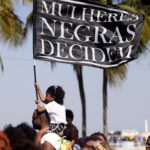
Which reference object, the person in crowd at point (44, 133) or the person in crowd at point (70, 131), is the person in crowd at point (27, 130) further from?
the person in crowd at point (70, 131)

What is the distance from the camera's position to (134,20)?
1081cm

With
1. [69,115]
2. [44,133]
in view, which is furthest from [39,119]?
[69,115]

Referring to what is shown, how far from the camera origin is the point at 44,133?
304 inches

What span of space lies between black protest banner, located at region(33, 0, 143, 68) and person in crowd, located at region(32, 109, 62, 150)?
1888 mm

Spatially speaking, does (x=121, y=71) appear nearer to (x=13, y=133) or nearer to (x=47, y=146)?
(x=47, y=146)

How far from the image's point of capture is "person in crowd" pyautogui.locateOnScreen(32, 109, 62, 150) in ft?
25.5

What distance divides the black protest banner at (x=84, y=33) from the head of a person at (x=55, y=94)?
1399mm

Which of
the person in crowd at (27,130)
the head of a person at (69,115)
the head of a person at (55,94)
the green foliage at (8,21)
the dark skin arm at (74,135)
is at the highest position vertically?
the green foliage at (8,21)

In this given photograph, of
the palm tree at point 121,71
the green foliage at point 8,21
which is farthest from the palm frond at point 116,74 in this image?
the green foliage at point 8,21

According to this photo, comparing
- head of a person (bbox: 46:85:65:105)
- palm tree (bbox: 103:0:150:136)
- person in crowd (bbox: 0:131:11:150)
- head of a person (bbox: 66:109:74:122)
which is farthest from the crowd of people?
palm tree (bbox: 103:0:150:136)

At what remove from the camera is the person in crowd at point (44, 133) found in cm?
777

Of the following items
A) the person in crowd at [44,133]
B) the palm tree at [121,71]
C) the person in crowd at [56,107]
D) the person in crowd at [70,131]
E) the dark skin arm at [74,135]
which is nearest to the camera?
the person in crowd at [44,133]

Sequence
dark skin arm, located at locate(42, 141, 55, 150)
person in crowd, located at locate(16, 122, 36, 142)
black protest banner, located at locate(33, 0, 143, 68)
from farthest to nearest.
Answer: black protest banner, located at locate(33, 0, 143, 68)
dark skin arm, located at locate(42, 141, 55, 150)
person in crowd, located at locate(16, 122, 36, 142)

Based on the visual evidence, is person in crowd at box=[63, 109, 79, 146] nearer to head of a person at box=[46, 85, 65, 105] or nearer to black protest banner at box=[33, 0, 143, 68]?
head of a person at box=[46, 85, 65, 105]
